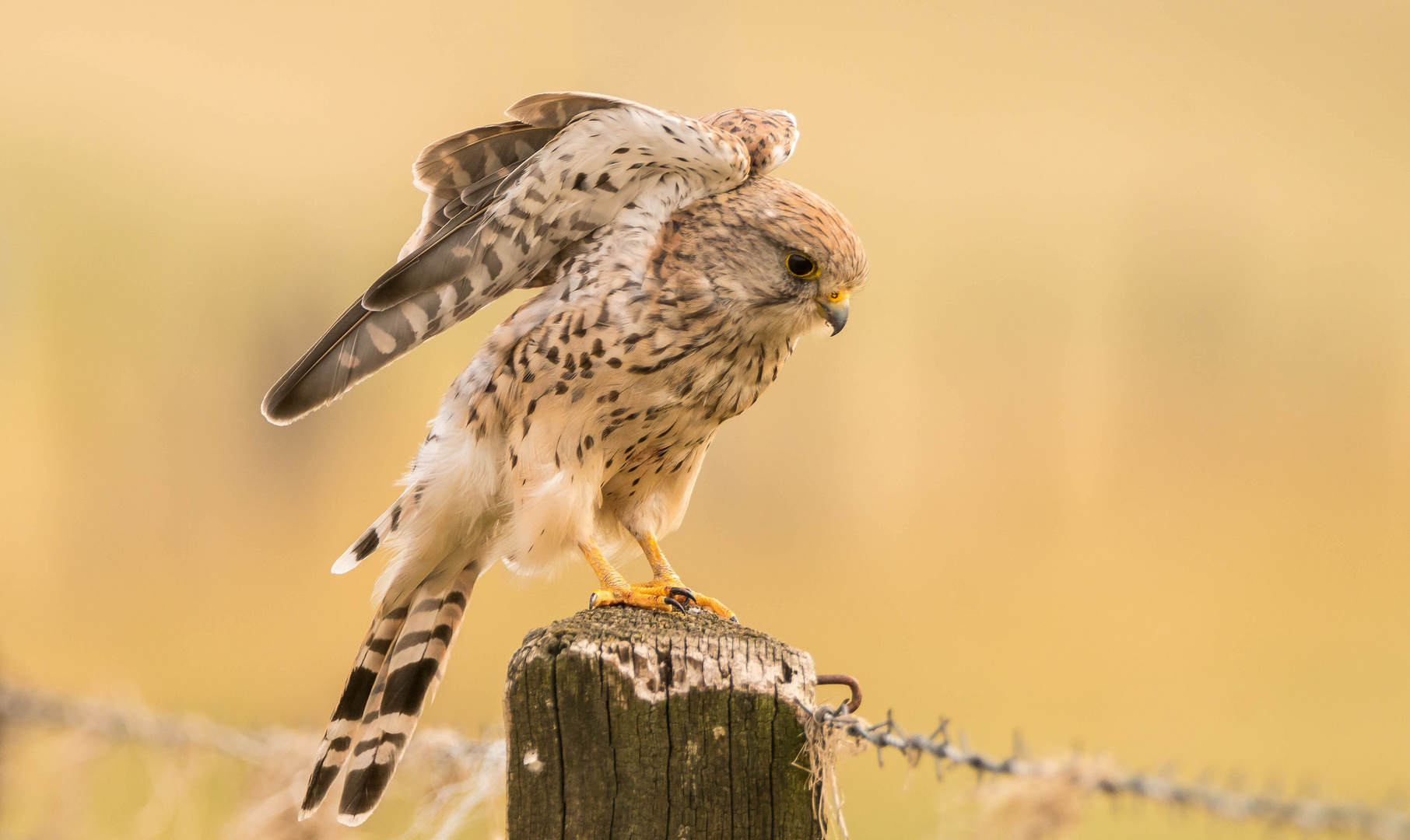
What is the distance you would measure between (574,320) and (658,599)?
556 millimetres

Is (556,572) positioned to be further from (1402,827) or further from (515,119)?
(1402,827)

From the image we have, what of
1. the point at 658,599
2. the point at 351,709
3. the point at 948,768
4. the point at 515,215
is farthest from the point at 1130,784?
the point at 351,709

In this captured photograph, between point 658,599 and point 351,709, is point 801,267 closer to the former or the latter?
point 658,599

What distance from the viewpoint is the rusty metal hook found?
128 cm

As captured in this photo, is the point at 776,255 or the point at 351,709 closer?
the point at 776,255

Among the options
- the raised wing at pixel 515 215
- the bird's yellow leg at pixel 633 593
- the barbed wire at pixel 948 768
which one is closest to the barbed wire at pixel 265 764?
the barbed wire at pixel 948 768

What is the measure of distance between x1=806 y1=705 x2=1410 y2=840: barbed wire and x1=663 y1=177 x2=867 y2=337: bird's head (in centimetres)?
91

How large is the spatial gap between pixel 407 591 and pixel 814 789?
1308 mm

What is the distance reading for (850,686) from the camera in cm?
135

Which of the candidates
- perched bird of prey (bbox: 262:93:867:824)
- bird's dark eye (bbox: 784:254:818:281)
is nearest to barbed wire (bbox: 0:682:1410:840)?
perched bird of prey (bbox: 262:93:867:824)

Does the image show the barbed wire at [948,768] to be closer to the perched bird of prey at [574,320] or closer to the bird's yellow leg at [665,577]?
the perched bird of prey at [574,320]

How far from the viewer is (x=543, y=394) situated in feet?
6.48

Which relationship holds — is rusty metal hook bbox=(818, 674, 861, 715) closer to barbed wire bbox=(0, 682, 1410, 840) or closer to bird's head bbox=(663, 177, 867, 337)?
barbed wire bbox=(0, 682, 1410, 840)

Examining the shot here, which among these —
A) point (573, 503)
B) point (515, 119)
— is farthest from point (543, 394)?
point (515, 119)
